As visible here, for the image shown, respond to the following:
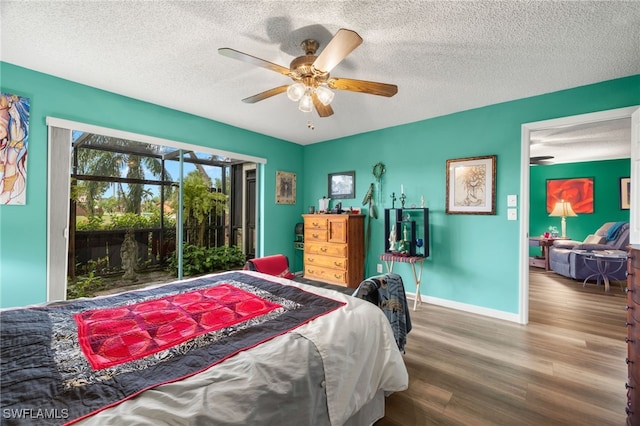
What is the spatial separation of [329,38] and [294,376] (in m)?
2.16

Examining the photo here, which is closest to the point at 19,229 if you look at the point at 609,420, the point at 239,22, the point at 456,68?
the point at 239,22

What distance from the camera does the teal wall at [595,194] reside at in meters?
6.08

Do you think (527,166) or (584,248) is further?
(584,248)

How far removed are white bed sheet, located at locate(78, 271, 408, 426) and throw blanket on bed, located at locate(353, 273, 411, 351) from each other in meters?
0.35

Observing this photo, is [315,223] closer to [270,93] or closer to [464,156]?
[464,156]

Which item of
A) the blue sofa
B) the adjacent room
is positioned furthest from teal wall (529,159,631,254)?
the adjacent room

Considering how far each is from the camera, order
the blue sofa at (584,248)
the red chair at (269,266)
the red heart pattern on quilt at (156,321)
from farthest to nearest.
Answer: the blue sofa at (584,248)
the red chair at (269,266)
the red heart pattern on quilt at (156,321)

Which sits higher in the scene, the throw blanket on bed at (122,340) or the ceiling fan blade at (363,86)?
the ceiling fan blade at (363,86)

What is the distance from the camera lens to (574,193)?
649 cm

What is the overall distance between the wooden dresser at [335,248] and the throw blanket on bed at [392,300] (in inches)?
75.1

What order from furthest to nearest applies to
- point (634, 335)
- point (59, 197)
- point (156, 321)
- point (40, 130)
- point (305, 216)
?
point (305, 216), point (59, 197), point (40, 130), point (634, 335), point (156, 321)

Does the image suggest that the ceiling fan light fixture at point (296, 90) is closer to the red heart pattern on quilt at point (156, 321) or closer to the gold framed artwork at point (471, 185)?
the red heart pattern on quilt at point (156, 321)

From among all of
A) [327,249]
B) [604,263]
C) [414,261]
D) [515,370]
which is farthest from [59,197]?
[604,263]

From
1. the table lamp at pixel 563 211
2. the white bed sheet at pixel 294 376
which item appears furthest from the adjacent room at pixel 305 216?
the table lamp at pixel 563 211
